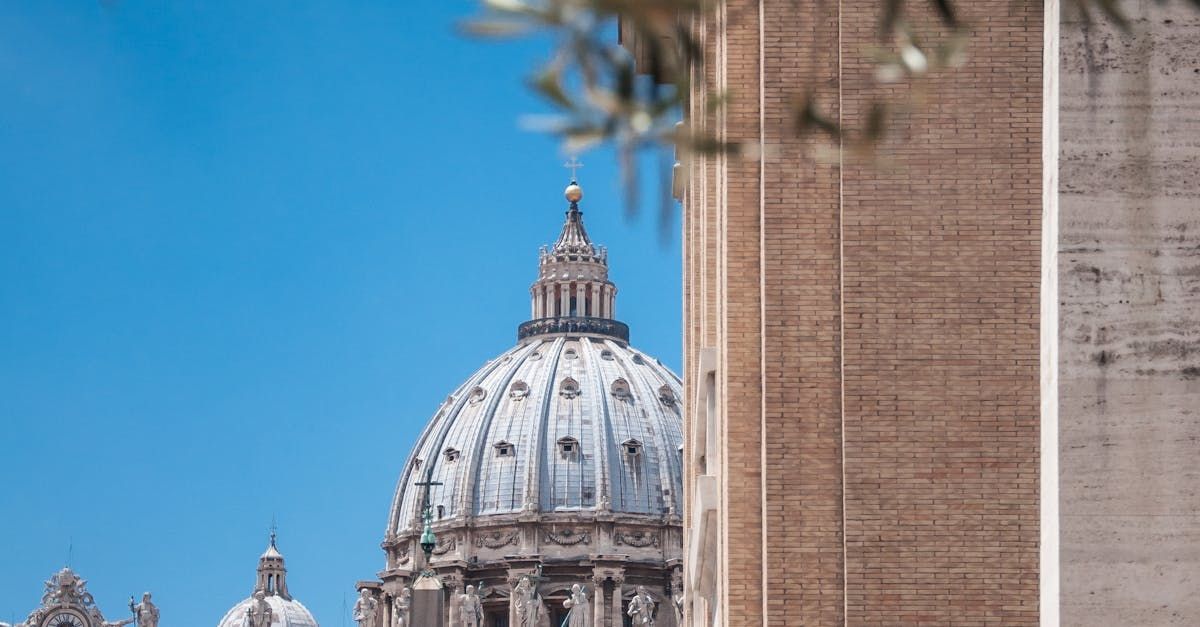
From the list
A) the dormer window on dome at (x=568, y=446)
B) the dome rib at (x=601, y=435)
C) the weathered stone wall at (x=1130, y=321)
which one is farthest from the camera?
the dormer window on dome at (x=568, y=446)

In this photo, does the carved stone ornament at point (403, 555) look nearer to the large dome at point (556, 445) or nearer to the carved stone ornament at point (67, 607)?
the large dome at point (556, 445)

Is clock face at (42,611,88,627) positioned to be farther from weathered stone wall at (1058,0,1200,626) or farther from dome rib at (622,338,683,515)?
weathered stone wall at (1058,0,1200,626)

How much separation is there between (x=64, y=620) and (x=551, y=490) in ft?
162

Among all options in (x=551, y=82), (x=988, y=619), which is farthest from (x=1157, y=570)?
(x=988, y=619)

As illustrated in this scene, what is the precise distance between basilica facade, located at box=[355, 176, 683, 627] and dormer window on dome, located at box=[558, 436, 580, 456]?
71mm

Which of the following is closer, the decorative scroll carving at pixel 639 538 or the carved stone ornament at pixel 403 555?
the decorative scroll carving at pixel 639 538

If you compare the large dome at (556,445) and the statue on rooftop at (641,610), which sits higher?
the large dome at (556,445)

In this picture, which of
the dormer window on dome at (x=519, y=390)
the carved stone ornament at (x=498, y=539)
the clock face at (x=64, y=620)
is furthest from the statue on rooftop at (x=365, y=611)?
the clock face at (x=64, y=620)

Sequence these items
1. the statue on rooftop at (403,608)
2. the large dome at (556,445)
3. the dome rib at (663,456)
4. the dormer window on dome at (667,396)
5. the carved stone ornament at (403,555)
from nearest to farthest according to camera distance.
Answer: the statue on rooftop at (403,608), the large dome at (556,445), the dome rib at (663,456), the carved stone ornament at (403,555), the dormer window on dome at (667,396)

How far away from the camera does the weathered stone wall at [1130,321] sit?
464 inches

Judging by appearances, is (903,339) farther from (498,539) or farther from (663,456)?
(663,456)

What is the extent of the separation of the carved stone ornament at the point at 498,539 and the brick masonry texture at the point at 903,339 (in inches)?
6347

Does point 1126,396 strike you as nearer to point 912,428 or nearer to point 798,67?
point 912,428

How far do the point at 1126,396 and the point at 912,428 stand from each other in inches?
328
